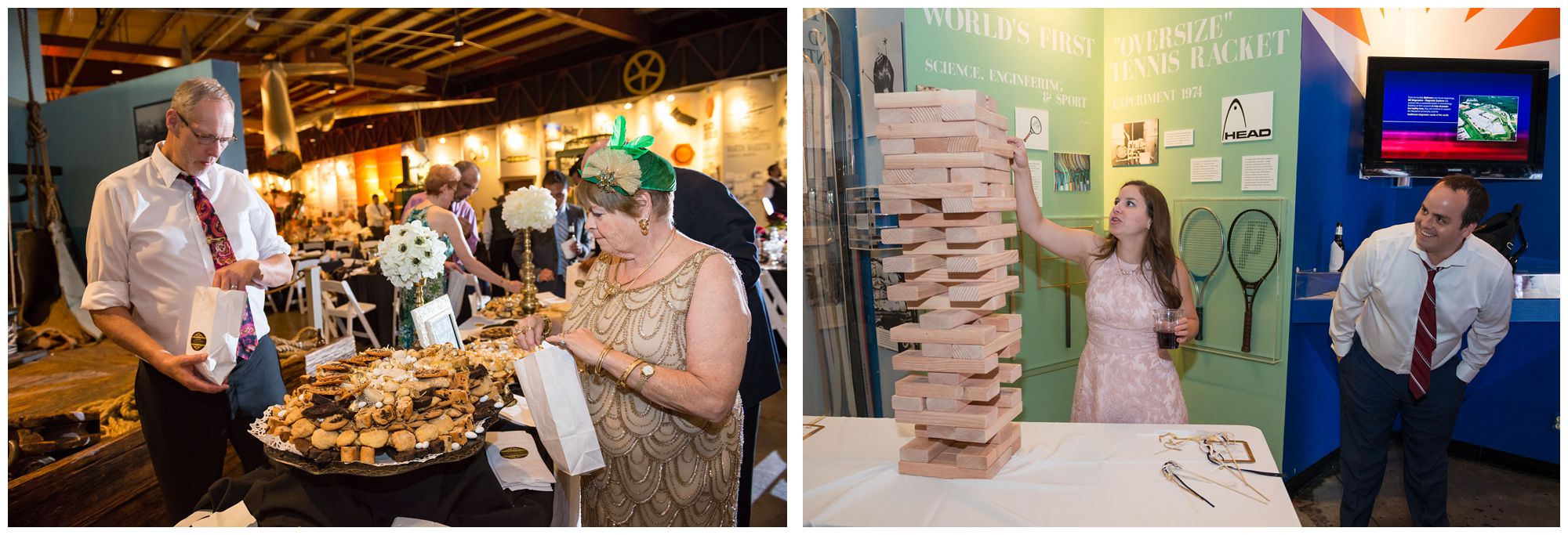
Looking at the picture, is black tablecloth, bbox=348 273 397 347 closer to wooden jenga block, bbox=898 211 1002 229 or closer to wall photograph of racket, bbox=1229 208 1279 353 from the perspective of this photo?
wooden jenga block, bbox=898 211 1002 229

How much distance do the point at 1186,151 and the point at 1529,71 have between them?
1488mm

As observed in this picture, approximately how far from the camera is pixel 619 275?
5.65 feet

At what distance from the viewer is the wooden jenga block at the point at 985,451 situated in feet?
5.66

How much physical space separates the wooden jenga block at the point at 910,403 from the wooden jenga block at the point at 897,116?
64 cm

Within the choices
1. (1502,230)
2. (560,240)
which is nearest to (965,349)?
(1502,230)

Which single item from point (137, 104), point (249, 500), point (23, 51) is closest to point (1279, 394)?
point (249, 500)

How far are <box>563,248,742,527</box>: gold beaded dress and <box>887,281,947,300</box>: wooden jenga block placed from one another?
42 cm

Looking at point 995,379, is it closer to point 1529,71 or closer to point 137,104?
point 1529,71

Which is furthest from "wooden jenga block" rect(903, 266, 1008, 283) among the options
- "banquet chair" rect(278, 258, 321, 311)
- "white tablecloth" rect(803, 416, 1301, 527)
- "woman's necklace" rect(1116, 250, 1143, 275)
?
"banquet chair" rect(278, 258, 321, 311)

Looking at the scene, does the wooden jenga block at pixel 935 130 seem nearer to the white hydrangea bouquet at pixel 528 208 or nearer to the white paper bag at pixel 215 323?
the white paper bag at pixel 215 323

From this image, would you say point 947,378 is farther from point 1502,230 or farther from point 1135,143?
point 1502,230

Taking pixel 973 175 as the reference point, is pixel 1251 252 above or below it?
below

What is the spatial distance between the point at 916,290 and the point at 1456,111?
11.3 ft

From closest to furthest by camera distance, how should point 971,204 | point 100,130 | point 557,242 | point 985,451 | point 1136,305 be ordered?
1. point 971,204
2. point 985,451
3. point 1136,305
4. point 100,130
5. point 557,242
